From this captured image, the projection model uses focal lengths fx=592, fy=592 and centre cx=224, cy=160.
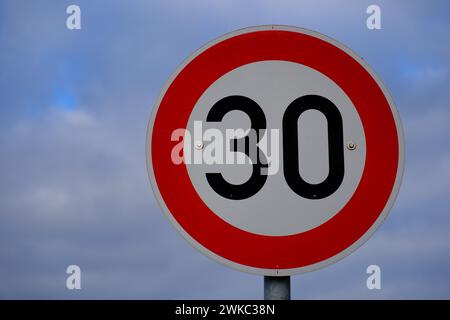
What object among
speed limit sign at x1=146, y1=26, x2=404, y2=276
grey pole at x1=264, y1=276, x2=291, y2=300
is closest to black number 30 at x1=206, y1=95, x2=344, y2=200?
speed limit sign at x1=146, y1=26, x2=404, y2=276

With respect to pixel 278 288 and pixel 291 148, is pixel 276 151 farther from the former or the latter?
pixel 278 288

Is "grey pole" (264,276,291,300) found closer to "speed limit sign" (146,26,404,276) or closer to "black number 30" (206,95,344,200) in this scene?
"speed limit sign" (146,26,404,276)

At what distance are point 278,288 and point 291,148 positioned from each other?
44 cm

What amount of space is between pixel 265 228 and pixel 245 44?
64 centimetres

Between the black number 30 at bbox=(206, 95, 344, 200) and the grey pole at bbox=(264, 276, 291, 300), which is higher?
the black number 30 at bbox=(206, 95, 344, 200)

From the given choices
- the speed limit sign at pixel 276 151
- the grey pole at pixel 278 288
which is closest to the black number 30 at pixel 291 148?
the speed limit sign at pixel 276 151

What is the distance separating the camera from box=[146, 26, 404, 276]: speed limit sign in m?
1.86

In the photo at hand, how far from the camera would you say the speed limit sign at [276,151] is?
186 cm

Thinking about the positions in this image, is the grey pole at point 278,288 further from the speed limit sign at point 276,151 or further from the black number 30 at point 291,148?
the black number 30 at point 291,148

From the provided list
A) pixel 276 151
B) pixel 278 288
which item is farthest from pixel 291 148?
pixel 278 288
